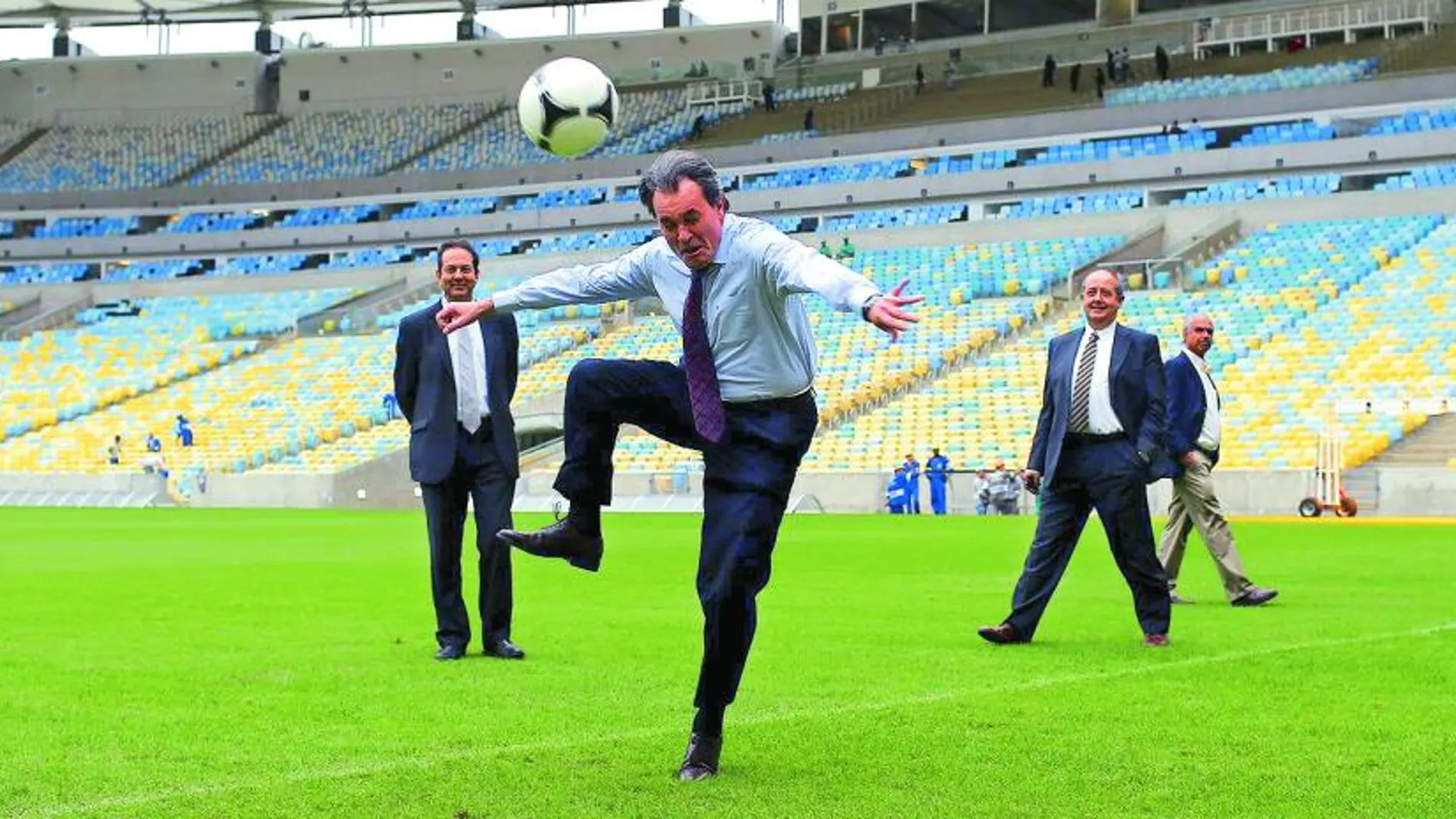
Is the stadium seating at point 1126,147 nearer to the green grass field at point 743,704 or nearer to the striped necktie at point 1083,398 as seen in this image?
the green grass field at point 743,704

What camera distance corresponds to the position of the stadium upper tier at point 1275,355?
108 ft

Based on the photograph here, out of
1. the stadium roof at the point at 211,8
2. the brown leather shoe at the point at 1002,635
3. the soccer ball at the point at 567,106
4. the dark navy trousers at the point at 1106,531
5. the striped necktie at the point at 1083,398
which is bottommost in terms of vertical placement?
the brown leather shoe at the point at 1002,635

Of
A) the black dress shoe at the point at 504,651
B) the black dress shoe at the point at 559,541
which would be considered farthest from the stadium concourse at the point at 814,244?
the black dress shoe at the point at 559,541

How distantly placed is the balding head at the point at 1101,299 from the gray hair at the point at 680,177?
445 centimetres

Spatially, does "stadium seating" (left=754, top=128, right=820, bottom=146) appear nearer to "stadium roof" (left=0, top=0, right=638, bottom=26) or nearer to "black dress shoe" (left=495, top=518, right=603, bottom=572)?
"stadium roof" (left=0, top=0, right=638, bottom=26)

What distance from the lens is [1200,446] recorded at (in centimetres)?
1298

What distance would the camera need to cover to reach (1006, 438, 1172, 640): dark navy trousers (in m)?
9.80

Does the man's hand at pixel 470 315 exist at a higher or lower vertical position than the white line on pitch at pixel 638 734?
higher

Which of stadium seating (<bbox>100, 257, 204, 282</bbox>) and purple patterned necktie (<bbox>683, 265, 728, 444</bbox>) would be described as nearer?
purple patterned necktie (<bbox>683, 265, 728, 444</bbox>)

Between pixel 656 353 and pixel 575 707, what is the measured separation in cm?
3801

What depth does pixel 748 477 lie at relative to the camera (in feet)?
19.8

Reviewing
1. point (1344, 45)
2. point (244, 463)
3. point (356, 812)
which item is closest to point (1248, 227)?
point (1344, 45)

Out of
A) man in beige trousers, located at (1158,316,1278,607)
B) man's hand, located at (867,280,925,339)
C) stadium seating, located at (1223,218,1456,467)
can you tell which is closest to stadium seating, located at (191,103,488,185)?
stadium seating, located at (1223,218,1456,467)

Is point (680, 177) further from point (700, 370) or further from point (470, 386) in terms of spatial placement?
point (470, 386)
